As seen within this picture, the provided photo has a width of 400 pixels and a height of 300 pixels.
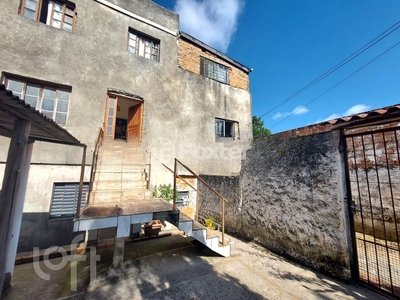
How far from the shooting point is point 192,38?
29.7 ft

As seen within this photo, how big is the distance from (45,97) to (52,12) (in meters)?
3.07

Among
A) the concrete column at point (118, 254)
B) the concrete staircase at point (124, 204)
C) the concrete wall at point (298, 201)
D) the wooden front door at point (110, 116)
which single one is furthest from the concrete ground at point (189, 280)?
the wooden front door at point (110, 116)

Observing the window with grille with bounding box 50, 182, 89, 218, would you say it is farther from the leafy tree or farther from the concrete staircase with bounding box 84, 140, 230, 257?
the leafy tree

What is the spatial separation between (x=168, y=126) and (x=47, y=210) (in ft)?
15.8

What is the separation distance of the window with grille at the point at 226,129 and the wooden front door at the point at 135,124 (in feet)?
12.4

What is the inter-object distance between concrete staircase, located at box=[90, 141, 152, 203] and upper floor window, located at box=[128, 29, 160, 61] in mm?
4107

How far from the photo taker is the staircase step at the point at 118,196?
4344 millimetres

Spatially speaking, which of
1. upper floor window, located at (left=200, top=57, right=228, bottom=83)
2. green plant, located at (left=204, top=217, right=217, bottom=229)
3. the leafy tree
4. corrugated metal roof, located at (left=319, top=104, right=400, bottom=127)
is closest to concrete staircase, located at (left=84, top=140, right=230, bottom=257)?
green plant, located at (left=204, top=217, right=217, bottom=229)

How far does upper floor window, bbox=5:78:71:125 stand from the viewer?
5441 millimetres

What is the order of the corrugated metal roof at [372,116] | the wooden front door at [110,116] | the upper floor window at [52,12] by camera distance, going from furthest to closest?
the wooden front door at [110,116], the upper floor window at [52,12], the corrugated metal roof at [372,116]

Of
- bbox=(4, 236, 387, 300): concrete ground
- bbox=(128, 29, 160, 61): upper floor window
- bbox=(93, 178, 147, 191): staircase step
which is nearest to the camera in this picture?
bbox=(4, 236, 387, 300): concrete ground

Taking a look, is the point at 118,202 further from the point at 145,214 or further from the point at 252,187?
the point at 252,187

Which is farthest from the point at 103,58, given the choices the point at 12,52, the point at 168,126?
the point at 168,126

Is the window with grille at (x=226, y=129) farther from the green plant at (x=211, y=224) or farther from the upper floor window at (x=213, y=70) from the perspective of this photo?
the green plant at (x=211, y=224)
